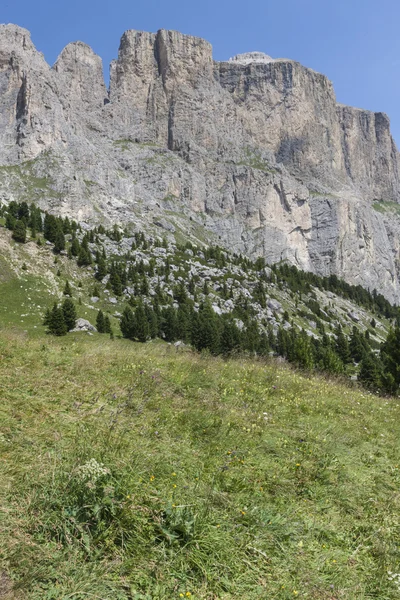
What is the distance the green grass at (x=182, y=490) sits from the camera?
401 cm

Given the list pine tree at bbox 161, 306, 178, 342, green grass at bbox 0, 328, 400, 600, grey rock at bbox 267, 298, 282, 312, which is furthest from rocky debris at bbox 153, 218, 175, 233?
green grass at bbox 0, 328, 400, 600

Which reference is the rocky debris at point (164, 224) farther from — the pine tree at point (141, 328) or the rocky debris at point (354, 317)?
the pine tree at point (141, 328)

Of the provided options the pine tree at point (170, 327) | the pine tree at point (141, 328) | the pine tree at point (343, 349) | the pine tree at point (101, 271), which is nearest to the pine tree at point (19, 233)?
the pine tree at point (101, 271)

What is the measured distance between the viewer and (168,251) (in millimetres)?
123812

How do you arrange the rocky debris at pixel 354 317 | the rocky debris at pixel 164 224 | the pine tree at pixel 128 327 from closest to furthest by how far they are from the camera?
the pine tree at pixel 128 327, the rocky debris at pixel 354 317, the rocky debris at pixel 164 224

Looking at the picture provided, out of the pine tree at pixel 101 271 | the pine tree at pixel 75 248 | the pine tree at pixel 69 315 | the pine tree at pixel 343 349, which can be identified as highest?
the pine tree at pixel 75 248

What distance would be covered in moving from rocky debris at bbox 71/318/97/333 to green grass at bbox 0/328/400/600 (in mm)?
49135

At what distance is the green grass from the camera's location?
13.2ft

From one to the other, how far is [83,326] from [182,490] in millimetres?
56833

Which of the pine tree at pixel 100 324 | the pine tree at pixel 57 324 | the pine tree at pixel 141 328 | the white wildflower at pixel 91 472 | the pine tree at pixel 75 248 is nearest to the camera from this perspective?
the white wildflower at pixel 91 472

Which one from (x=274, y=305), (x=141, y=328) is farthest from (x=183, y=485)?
(x=274, y=305)

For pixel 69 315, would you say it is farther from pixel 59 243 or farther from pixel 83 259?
pixel 59 243

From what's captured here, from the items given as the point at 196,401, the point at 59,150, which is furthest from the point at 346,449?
the point at 59,150

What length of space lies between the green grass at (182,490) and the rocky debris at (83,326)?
161ft
